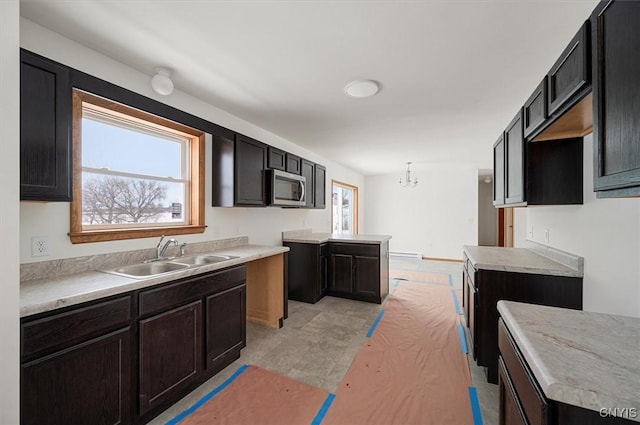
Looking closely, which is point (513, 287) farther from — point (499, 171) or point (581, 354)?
point (581, 354)

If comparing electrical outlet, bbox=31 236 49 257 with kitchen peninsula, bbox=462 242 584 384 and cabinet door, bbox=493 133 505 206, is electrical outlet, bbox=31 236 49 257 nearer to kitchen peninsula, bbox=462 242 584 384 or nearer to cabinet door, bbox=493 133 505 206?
kitchen peninsula, bbox=462 242 584 384

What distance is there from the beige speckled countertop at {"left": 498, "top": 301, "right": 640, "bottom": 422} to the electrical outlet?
2.45 metres

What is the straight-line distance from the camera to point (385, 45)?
1.75 meters

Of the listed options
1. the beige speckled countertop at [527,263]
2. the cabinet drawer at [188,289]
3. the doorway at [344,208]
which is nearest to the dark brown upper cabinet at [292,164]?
the cabinet drawer at [188,289]

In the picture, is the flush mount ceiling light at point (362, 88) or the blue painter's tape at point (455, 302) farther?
the blue painter's tape at point (455, 302)

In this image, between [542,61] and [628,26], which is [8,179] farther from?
[542,61]

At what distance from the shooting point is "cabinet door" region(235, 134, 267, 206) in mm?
2695

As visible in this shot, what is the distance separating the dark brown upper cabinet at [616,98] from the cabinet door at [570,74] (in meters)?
0.05

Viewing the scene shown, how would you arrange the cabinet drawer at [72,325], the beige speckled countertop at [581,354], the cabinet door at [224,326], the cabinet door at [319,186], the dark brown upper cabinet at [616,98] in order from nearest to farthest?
the beige speckled countertop at [581,354]
the dark brown upper cabinet at [616,98]
the cabinet drawer at [72,325]
the cabinet door at [224,326]
the cabinet door at [319,186]

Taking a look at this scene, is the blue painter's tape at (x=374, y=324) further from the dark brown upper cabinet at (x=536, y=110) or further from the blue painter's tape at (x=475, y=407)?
the dark brown upper cabinet at (x=536, y=110)

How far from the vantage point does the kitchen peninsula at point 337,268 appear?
374 centimetres

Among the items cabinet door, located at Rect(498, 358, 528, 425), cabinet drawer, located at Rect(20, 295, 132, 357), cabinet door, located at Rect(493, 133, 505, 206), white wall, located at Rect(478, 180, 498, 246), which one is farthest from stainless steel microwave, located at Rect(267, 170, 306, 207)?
white wall, located at Rect(478, 180, 498, 246)

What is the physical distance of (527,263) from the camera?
2074mm

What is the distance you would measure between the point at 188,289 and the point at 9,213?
1004 mm
